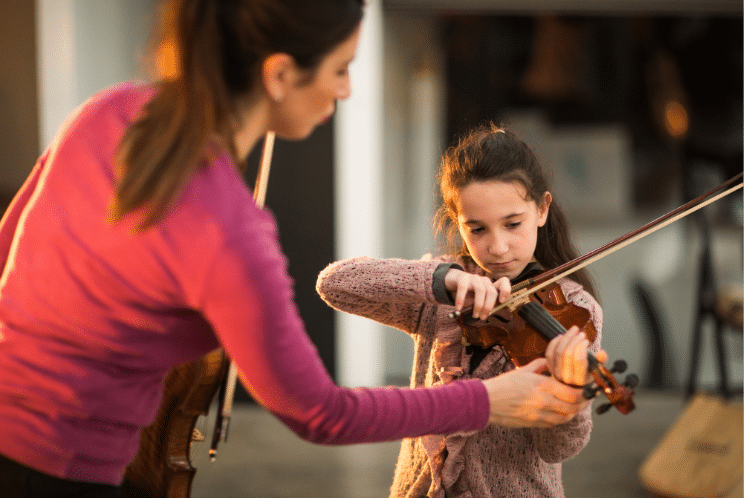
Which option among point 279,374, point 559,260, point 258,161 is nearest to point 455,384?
point 279,374

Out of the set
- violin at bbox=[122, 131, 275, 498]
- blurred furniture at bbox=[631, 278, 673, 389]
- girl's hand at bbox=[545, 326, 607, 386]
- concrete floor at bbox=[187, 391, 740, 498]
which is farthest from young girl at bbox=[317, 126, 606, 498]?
blurred furniture at bbox=[631, 278, 673, 389]

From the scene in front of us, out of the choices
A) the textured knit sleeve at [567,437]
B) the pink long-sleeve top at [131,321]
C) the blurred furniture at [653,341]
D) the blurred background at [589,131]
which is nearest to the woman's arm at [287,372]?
the pink long-sleeve top at [131,321]

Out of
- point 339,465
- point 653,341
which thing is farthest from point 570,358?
point 653,341

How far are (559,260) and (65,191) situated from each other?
2.65 feet

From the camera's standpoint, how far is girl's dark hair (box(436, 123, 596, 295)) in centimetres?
109

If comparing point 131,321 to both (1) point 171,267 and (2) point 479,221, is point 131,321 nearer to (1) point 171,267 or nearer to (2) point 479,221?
(1) point 171,267

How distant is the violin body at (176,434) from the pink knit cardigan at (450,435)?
26 cm

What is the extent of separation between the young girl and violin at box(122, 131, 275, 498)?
9.4 inches

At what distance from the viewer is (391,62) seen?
3.61 metres

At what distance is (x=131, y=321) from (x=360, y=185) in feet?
8.08

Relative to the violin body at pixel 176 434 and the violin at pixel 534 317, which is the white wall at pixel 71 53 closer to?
the violin body at pixel 176 434

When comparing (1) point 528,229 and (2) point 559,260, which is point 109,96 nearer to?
(1) point 528,229

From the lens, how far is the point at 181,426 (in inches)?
42.1

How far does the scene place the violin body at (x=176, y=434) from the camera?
1.04m
